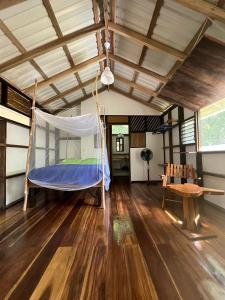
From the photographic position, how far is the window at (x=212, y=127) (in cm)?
334

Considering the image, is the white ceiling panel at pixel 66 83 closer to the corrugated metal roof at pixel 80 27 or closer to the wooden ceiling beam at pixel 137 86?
the corrugated metal roof at pixel 80 27

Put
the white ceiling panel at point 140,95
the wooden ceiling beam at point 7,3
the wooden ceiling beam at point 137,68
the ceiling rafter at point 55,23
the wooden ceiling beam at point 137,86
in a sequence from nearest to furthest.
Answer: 1. the wooden ceiling beam at point 7,3
2. the ceiling rafter at point 55,23
3. the wooden ceiling beam at point 137,68
4. the wooden ceiling beam at point 137,86
5. the white ceiling panel at point 140,95

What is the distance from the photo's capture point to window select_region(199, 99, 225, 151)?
132 inches

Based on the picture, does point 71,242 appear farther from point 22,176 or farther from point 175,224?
point 22,176

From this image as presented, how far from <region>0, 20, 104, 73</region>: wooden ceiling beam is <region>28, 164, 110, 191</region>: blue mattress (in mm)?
1971

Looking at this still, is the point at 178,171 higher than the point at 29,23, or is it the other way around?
the point at 29,23

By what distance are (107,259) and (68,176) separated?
2.11m

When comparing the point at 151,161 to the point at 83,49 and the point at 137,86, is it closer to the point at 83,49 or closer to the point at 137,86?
the point at 137,86

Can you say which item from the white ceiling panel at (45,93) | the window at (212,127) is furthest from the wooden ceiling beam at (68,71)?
the window at (212,127)

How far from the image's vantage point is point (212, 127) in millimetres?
3668

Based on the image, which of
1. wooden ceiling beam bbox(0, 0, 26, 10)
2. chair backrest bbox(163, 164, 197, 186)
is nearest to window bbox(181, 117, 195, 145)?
chair backrest bbox(163, 164, 197, 186)

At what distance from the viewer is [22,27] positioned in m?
2.86

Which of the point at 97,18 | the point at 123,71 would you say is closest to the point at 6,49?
the point at 97,18

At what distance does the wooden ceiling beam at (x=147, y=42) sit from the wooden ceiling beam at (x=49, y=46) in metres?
0.33
